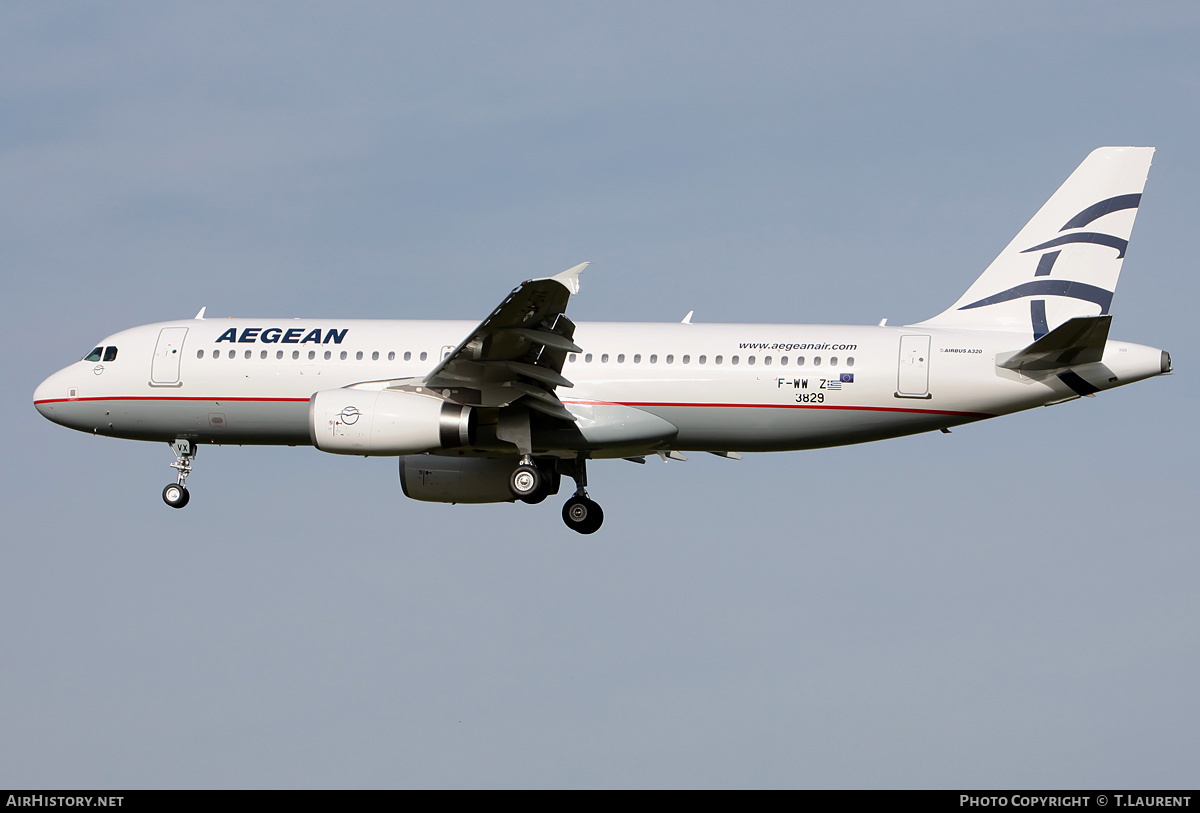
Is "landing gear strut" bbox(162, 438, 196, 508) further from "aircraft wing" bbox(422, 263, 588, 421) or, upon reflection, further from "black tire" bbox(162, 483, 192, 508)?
"aircraft wing" bbox(422, 263, 588, 421)

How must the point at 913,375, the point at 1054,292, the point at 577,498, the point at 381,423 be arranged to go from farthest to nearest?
1. the point at 577,498
2. the point at 1054,292
3. the point at 913,375
4. the point at 381,423

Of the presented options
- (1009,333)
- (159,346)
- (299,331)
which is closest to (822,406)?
(1009,333)

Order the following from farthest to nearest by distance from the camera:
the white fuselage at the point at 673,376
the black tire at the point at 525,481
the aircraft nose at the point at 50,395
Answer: the aircraft nose at the point at 50,395, the black tire at the point at 525,481, the white fuselage at the point at 673,376

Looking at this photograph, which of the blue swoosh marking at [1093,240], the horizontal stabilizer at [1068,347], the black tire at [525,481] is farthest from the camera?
the blue swoosh marking at [1093,240]

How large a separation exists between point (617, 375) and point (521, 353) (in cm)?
291

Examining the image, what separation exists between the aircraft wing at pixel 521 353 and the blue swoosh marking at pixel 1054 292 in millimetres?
9779

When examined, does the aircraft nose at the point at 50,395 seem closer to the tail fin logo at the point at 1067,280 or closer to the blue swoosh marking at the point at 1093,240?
the tail fin logo at the point at 1067,280

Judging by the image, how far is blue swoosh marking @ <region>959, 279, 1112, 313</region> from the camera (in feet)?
110

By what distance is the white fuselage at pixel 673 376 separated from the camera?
32406 millimetres

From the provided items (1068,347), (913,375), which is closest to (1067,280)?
(1068,347)

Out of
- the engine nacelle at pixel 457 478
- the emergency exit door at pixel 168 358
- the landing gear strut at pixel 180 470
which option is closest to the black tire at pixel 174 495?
the landing gear strut at pixel 180 470

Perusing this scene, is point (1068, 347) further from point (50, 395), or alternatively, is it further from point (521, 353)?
point (50, 395)

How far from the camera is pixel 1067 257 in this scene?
34.1m
